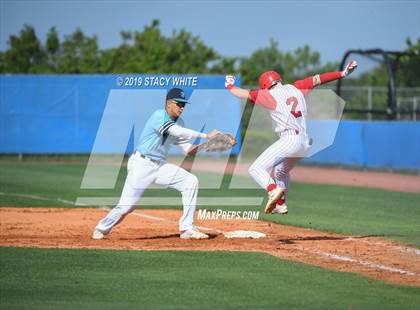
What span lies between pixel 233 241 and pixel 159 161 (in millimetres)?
1771

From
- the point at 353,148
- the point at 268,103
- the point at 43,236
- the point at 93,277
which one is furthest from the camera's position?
the point at 353,148

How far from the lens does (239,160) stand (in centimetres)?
3791

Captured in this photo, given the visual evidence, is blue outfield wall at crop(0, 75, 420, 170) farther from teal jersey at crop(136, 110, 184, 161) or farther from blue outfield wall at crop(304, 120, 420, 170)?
teal jersey at crop(136, 110, 184, 161)

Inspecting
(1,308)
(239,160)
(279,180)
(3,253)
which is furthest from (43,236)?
(239,160)

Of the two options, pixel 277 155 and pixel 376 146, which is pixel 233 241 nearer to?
pixel 277 155

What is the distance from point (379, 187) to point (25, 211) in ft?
38.7

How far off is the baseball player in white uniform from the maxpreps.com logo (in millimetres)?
4274

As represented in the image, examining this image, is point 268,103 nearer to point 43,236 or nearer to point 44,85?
point 43,236

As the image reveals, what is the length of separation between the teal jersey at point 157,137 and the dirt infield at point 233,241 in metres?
1.41

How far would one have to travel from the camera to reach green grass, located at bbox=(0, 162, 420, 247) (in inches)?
654

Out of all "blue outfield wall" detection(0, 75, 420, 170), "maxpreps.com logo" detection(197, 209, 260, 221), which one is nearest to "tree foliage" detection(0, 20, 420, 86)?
"blue outfield wall" detection(0, 75, 420, 170)

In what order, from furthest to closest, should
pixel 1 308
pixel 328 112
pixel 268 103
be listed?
pixel 328 112 < pixel 268 103 < pixel 1 308

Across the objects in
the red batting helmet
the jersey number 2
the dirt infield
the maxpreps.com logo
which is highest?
the red batting helmet

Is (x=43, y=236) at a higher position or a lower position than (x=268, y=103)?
lower
